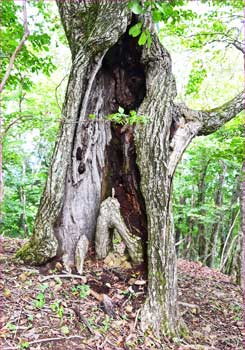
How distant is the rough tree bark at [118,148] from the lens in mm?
3100

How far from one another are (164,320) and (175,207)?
6.70 m

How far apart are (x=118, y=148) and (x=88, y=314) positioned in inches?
74.2

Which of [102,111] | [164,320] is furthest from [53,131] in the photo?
[164,320]

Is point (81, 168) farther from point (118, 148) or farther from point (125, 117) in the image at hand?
point (125, 117)

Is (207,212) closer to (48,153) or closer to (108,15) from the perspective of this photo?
(48,153)

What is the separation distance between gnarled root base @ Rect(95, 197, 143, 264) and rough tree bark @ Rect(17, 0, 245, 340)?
0.09 meters

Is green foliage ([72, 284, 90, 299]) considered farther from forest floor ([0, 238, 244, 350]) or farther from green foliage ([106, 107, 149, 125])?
green foliage ([106, 107, 149, 125])

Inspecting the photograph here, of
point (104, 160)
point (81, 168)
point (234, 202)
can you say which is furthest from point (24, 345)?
point (234, 202)

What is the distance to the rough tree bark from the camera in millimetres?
3100

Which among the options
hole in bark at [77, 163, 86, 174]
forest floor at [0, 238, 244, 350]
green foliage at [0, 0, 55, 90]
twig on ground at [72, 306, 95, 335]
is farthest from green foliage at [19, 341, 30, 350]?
green foliage at [0, 0, 55, 90]

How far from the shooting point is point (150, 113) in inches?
129

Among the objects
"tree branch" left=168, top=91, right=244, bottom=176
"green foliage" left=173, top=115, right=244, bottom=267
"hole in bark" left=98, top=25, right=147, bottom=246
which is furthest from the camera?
"green foliage" left=173, top=115, right=244, bottom=267

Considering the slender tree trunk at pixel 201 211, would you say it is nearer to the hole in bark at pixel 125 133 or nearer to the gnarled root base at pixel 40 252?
the hole in bark at pixel 125 133

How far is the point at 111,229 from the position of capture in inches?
139
